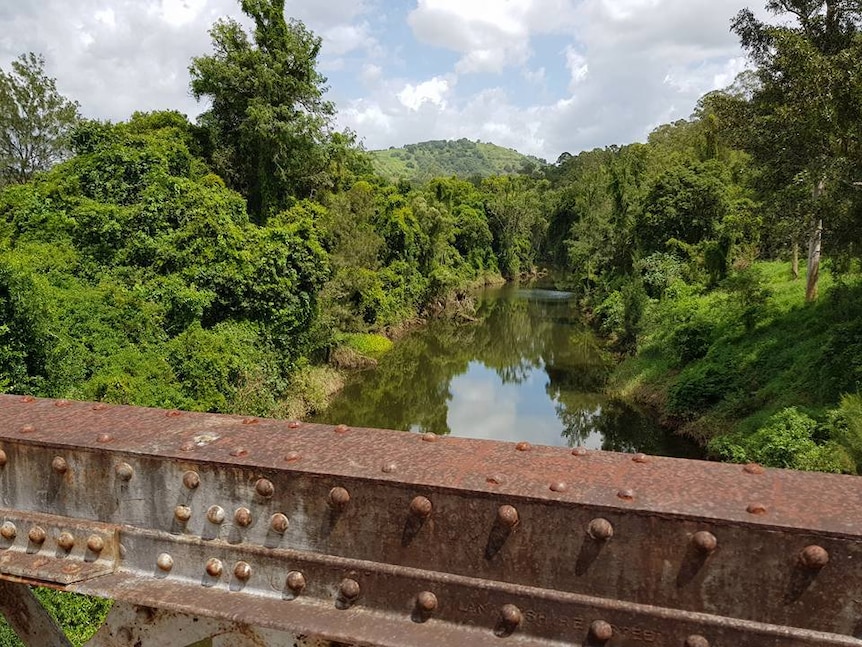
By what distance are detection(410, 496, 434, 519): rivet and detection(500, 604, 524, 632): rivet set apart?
304mm

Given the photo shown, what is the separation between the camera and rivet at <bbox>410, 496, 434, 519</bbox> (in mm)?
1570

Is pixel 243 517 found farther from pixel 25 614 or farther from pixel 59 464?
pixel 25 614

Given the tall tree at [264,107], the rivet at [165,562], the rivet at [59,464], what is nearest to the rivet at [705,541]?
the rivet at [165,562]

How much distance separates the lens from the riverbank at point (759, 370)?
11.6 meters

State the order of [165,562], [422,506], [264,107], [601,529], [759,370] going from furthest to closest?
[264,107]
[759,370]
[165,562]
[422,506]
[601,529]

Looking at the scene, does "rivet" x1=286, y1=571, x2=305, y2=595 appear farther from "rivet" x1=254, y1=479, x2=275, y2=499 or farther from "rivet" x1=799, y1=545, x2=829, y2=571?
"rivet" x1=799, y1=545, x2=829, y2=571

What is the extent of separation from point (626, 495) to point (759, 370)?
17.0 meters

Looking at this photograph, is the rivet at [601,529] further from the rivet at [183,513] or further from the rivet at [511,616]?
the rivet at [183,513]

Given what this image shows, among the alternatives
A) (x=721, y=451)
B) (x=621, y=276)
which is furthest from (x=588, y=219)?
(x=721, y=451)

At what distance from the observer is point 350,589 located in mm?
1657

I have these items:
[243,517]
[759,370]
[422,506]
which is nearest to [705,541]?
[422,506]

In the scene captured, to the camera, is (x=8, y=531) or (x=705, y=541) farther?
(x=8, y=531)

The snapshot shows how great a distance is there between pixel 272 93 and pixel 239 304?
13.1 meters

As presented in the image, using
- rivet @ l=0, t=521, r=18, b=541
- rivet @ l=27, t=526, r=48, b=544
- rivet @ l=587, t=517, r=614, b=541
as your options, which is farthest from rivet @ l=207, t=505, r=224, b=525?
rivet @ l=587, t=517, r=614, b=541
